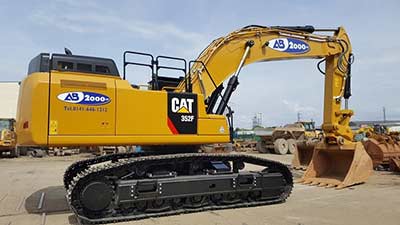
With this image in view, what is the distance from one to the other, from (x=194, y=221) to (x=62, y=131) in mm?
2762

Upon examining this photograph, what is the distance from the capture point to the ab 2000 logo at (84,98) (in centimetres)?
733

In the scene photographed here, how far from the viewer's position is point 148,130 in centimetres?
794

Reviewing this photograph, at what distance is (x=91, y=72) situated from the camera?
7836mm

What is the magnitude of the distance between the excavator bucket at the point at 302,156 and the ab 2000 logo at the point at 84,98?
29.3 feet

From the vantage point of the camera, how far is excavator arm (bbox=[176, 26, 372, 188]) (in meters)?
9.62

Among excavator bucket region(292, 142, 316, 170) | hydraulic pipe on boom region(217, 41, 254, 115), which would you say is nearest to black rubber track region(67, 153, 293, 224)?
hydraulic pipe on boom region(217, 41, 254, 115)

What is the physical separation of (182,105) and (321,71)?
628 centimetres

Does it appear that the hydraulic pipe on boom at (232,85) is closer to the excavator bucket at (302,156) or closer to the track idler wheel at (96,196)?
the track idler wheel at (96,196)

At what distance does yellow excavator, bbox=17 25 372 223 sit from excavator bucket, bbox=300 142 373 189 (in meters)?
2.78

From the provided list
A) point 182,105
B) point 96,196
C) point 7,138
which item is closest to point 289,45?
point 182,105

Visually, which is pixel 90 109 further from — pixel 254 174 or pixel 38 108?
pixel 254 174

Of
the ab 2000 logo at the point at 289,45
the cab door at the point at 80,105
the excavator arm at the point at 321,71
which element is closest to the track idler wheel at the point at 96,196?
the cab door at the point at 80,105

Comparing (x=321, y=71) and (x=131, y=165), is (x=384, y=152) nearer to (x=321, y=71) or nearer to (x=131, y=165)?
(x=321, y=71)

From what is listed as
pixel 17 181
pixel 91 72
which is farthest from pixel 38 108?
pixel 17 181
